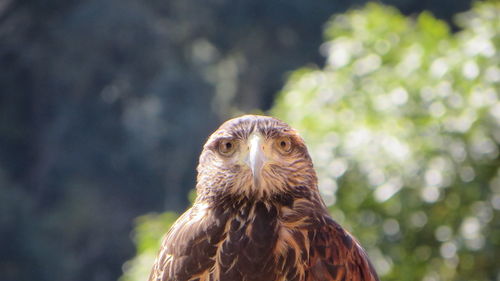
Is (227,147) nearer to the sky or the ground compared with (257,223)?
nearer to the sky

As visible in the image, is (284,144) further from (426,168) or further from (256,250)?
(426,168)

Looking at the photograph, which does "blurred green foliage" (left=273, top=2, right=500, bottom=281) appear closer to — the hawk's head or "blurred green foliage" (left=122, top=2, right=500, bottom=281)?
"blurred green foliage" (left=122, top=2, right=500, bottom=281)

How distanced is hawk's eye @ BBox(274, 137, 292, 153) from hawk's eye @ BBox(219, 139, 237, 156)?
0.14m

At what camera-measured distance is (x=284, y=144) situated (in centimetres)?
368

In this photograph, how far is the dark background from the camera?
78.3 ft

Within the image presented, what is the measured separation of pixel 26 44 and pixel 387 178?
66.6 feet

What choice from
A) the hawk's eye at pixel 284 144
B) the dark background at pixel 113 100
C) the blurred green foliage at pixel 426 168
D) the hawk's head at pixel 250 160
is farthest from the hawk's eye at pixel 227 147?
the dark background at pixel 113 100

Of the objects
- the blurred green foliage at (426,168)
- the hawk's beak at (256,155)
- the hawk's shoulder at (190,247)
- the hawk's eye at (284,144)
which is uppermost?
the blurred green foliage at (426,168)

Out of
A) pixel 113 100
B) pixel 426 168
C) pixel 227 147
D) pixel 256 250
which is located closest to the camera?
pixel 256 250

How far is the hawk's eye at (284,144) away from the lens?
3.65m

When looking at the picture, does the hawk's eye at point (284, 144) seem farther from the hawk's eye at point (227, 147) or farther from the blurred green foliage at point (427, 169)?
the blurred green foliage at point (427, 169)

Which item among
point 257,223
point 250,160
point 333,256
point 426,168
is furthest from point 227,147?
point 426,168

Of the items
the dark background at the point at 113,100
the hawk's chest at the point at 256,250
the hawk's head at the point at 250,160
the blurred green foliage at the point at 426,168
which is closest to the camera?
the hawk's chest at the point at 256,250

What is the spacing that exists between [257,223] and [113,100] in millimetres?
23066
